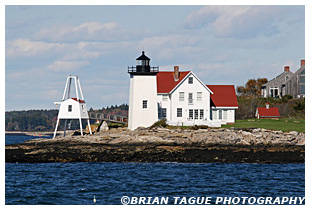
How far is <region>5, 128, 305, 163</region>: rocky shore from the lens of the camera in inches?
1684

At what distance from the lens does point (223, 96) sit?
212ft

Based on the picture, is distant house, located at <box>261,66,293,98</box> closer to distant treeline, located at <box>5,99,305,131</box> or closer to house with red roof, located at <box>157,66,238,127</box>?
distant treeline, located at <box>5,99,305,131</box>

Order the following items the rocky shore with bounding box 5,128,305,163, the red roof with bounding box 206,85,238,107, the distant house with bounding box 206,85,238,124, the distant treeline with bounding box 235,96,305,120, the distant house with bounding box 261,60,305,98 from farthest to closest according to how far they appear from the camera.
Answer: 1. the distant house with bounding box 261,60,305,98
2. the distant treeline with bounding box 235,96,305,120
3. the red roof with bounding box 206,85,238,107
4. the distant house with bounding box 206,85,238,124
5. the rocky shore with bounding box 5,128,305,163

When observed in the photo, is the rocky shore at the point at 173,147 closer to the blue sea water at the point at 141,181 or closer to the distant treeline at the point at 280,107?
the blue sea water at the point at 141,181

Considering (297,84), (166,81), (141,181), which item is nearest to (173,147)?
(141,181)

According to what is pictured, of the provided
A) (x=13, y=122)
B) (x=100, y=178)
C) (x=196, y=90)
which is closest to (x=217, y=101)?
(x=196, y=90)

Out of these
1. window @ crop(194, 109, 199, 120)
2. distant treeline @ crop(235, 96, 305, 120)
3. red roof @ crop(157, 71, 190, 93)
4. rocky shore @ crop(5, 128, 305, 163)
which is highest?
red roof @ crop(157, 71, 190, 93)

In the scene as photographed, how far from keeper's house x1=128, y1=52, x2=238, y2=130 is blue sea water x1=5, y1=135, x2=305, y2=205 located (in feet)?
58.4

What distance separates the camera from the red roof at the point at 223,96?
6319cm

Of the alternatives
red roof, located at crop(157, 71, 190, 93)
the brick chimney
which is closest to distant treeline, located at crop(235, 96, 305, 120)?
red roof, located at crop(157, 71, 190, 93)

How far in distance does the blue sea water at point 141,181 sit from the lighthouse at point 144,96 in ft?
57.7

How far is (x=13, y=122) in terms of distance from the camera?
179750 mm
